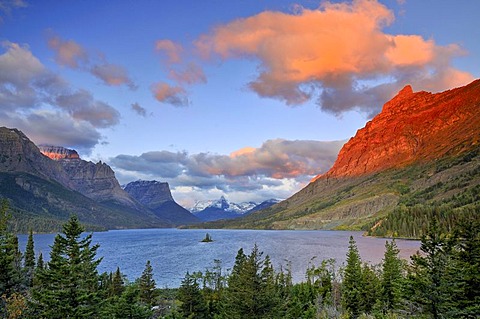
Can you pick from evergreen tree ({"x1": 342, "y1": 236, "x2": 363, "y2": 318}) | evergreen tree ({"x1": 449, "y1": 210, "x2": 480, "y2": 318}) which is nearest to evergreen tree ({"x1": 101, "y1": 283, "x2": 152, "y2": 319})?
evergreen tree ({"x1": 449, "y1": 210, "x2": 480, "y2": 318})

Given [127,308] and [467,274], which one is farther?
[127,308]

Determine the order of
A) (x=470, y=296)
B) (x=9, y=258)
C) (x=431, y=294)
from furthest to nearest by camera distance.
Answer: (x=9, y=258)
(x=470, y=296)
(x=431, y=294)

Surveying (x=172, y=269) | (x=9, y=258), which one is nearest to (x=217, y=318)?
(x=9, y=258)

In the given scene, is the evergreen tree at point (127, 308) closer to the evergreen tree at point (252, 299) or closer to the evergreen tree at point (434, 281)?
the evergreen tree at point (252, 299)

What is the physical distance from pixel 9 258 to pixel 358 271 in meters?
66.2

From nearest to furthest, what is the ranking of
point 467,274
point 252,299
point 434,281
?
point 434,281 → point 467,274 → point 252,299

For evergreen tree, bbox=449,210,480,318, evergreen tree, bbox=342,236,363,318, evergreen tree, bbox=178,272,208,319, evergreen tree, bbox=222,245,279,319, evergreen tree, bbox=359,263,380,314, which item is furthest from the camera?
evergreen tree, bbox=342,236,363,318

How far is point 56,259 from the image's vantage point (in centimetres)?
3928

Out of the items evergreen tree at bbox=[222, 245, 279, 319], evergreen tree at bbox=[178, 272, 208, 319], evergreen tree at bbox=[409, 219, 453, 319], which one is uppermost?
evergreen tree at bbox=[409, 219, 453, 319]

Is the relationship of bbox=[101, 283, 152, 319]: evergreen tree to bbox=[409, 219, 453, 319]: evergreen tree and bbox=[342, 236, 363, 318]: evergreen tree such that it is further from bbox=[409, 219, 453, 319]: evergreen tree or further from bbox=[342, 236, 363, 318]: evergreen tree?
bbox=[342, 236, 363, 318]: evergreen tree

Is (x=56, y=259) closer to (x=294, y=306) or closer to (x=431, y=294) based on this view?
(x=431, y=294)

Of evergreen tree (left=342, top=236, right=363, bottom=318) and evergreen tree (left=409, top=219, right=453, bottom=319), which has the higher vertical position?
evergreen tree (left=409, top=219, right=453, bottom=319)

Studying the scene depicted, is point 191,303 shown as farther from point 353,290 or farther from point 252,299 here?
point 353,290

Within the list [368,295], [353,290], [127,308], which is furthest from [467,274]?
[353,290]
